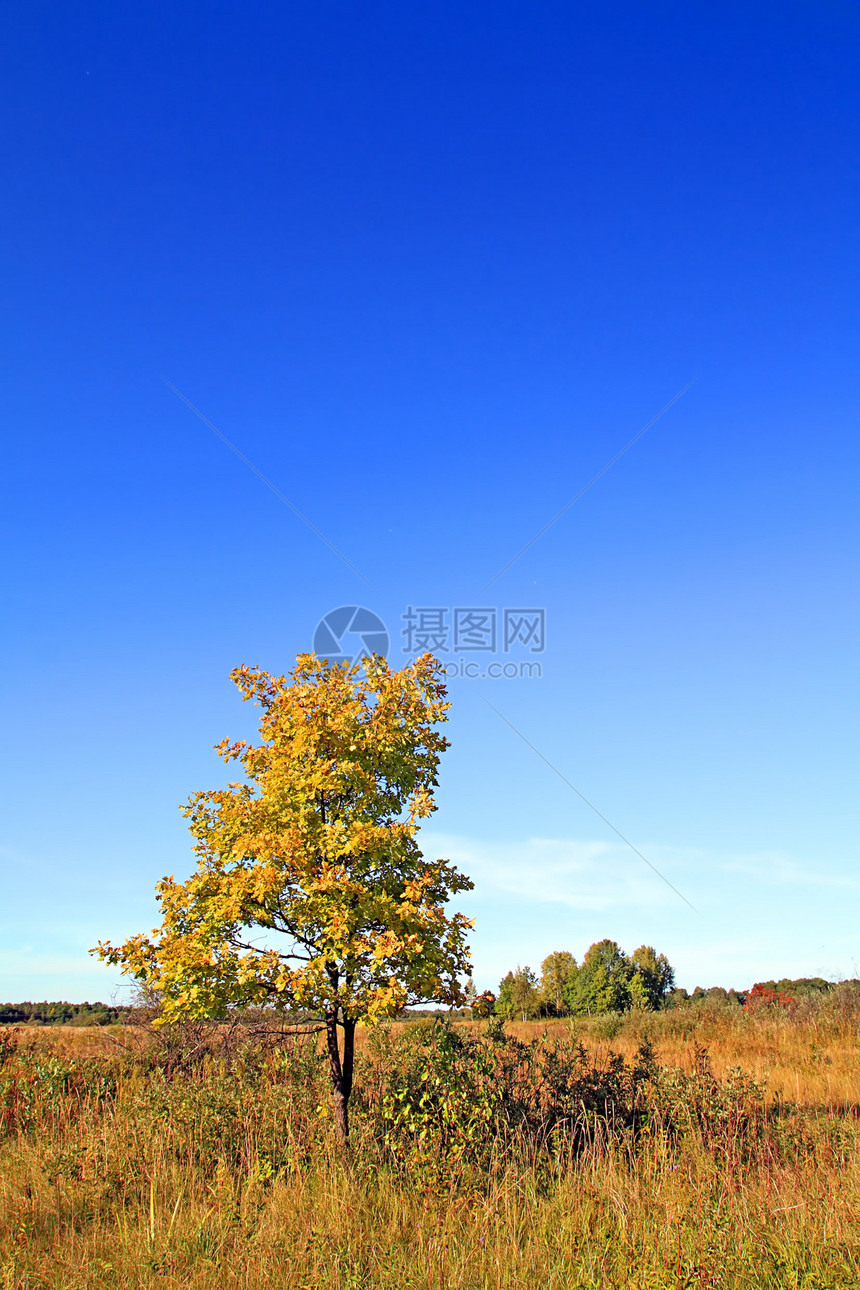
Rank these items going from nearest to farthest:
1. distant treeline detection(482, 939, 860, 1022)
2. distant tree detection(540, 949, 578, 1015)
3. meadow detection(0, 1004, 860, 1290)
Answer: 1. meadow detection(0, 1004, 860, 1290)
2. distant treeline detection(482, 939, 860, 1022)
3. distant tree detection(540, 949, 578, 1015)

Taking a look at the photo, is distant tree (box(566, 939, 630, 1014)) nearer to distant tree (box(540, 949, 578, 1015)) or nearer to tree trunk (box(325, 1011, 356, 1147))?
distant tree (box(540, 949, 578, 1015))

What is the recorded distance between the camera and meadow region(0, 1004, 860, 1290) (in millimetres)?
5680

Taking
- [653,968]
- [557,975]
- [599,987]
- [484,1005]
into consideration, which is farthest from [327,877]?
[653,968]

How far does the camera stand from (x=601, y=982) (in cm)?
5244

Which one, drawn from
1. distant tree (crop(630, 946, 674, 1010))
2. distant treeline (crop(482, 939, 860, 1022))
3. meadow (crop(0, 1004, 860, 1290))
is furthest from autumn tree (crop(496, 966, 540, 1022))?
meadow (crop(0, 1004, 860, 1290))

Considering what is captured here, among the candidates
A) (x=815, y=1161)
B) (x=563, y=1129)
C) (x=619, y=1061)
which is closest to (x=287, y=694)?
(x=563, y=1129)

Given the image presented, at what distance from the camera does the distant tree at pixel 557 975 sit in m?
62.7

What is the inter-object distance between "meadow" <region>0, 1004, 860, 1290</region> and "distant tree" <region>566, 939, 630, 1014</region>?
36066mm

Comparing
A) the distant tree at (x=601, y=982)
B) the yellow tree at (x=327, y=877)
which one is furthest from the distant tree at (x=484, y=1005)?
the distant tree at (x=601, y=982)

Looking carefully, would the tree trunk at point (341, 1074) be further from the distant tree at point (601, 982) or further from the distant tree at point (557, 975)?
the distant tree at point (557, 975)

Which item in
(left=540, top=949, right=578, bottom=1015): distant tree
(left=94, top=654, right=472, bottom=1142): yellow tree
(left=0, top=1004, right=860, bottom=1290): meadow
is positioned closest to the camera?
(left=0, top=1004, right=860, bottom=1290): meadow

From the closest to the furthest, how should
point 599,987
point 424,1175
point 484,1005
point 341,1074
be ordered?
1. point 424,1175
2. point 484,1005
3. point 341,1074
4. point 599,987

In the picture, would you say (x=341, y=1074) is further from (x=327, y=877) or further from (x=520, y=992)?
(x=520, y=992)

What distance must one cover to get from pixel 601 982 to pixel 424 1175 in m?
49.8
